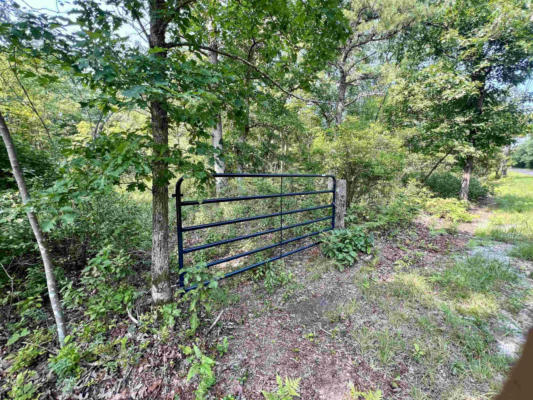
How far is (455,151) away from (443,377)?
779 cm

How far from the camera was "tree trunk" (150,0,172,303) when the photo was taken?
1.75 m

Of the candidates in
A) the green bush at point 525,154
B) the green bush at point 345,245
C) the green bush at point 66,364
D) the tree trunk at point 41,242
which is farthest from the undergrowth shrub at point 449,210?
the green bush at point 525,154

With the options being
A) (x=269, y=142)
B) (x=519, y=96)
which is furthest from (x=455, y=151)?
(x=269, y=142)

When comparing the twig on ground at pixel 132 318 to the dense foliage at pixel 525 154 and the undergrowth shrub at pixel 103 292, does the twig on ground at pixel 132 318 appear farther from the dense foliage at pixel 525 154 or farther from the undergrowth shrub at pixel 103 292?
the dense foliage at pixel 525 154

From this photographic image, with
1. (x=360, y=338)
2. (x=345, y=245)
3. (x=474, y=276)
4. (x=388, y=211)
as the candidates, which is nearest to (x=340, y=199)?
(x=345, y=245)

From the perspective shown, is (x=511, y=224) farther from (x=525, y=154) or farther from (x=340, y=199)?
(x=525, y=154)

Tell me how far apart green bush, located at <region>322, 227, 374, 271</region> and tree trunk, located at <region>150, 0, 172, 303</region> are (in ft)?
7.68

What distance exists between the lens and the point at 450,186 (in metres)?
8.44

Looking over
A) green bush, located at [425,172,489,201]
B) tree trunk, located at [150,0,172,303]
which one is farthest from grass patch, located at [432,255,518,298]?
green bush, located at [425,172,489,201]

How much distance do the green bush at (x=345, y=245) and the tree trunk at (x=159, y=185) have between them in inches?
92.2

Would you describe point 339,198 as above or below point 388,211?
above

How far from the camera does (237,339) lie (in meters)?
2.01

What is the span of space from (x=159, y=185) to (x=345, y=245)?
289cm

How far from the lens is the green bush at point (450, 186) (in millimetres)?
8258
